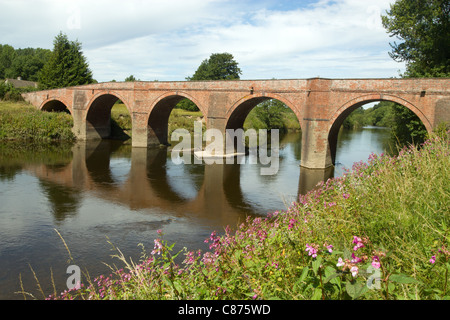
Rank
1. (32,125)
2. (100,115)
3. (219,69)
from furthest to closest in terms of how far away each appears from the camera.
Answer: (219,69) → (100,115) → (32,125)

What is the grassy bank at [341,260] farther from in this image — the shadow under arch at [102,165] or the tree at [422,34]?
the tree at [422,34]

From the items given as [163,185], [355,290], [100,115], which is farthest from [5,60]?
[355,290]

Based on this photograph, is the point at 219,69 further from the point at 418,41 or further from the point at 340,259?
the point at 340,259

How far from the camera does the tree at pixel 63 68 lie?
40.7 metres

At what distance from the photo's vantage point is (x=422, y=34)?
79.8ft

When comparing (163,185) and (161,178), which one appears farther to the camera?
(161,178)

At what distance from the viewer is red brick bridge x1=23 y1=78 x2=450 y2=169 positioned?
17781mm

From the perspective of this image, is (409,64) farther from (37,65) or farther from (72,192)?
(37,65)

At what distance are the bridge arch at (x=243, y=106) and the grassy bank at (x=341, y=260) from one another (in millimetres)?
16346

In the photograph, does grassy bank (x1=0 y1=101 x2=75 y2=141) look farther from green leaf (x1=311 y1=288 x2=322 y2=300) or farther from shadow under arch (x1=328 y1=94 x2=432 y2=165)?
green leaf (x1=311 y1=288 x2=322 y2=300)

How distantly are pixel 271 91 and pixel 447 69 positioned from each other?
10.5 m

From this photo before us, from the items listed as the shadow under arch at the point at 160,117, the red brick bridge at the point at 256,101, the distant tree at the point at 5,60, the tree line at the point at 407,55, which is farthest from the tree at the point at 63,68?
the distant tree at the point at 5,60

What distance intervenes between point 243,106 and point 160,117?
27.0 ft

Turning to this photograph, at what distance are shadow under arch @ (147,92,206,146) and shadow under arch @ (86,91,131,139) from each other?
171 inches
